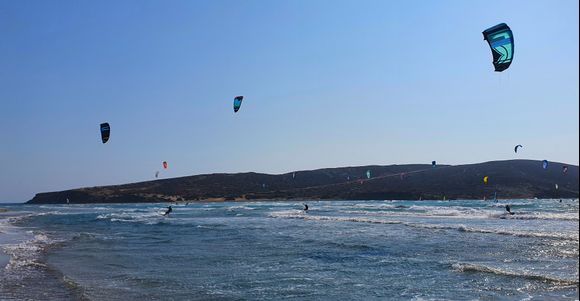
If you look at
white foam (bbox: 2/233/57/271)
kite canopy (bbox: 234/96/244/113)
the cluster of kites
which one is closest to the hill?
kite canopy (bbox: 234/96/244/113)

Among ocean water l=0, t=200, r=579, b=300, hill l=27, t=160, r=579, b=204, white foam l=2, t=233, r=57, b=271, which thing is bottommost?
ocean water l=0, t=200, r=579, b=300

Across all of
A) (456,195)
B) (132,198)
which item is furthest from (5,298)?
(132,198)

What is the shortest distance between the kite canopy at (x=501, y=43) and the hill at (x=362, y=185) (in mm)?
85051

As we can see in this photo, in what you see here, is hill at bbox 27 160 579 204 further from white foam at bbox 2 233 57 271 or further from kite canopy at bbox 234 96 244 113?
white foam at bbox 2 233 57 271

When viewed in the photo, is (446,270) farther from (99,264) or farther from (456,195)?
(456,195)

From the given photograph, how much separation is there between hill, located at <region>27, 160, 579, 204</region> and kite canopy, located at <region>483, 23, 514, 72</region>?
85.1 meters

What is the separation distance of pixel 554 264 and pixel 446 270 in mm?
3071

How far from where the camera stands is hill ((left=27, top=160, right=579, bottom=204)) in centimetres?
9788

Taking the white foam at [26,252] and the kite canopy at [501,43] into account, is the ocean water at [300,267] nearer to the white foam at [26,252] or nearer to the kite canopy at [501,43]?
the white foam at [26,252]

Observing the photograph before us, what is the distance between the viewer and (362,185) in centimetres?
11169

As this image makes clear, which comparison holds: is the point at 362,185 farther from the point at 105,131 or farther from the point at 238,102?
the point at 105,131

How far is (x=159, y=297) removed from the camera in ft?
36.1

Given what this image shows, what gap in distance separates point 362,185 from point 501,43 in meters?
102

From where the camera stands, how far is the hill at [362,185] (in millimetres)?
97875
